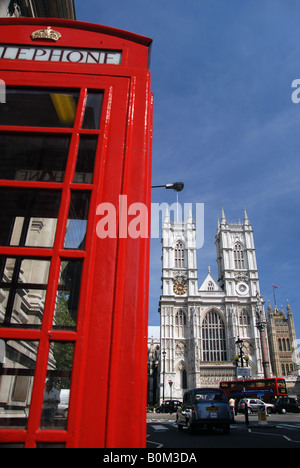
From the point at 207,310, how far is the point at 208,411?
44.8m

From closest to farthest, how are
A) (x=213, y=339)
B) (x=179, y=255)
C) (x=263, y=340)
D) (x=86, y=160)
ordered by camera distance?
1. (x=86, y=160)
2. (x=263, y=340)
3. (x=213, y=339)
4. (x=179, y=255)

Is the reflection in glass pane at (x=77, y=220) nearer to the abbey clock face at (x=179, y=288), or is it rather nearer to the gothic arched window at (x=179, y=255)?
the abbey clock face at (x=179, y=288)

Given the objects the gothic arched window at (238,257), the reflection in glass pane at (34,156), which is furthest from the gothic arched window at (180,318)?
the reflection in glass pane at (34,156)

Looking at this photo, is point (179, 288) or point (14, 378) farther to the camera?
point (179, 288)

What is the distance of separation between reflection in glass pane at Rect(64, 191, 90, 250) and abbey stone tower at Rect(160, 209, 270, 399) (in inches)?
1762

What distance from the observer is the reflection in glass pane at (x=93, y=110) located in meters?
2.17

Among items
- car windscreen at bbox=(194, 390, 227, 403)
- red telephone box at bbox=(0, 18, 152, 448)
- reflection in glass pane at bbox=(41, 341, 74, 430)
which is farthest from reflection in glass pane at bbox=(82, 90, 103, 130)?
car windscreen at bbox=(194, 390, 227, 403)

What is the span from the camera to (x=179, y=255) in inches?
2216

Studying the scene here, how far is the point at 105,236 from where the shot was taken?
1835 millimetres

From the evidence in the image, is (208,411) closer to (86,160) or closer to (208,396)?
(208,396)

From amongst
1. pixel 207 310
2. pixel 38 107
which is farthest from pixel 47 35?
pixel 207 310

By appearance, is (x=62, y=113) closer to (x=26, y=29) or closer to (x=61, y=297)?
(x=26, y=29)

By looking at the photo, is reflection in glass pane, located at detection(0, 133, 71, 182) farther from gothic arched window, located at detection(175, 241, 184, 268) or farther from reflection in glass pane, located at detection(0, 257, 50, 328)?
gothic arched window, located at detection(175, 241, 184, 268)

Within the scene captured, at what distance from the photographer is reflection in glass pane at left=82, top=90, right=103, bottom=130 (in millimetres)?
2170
